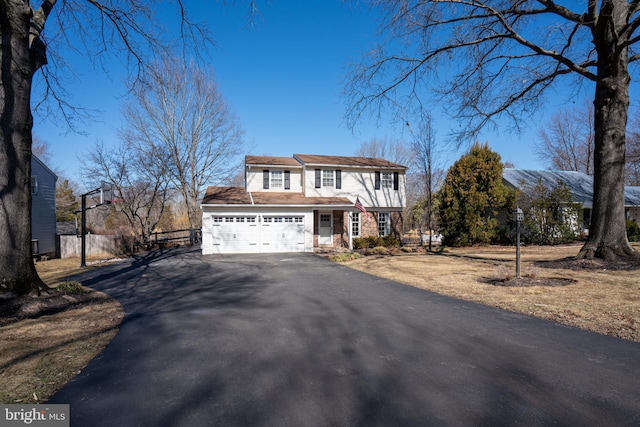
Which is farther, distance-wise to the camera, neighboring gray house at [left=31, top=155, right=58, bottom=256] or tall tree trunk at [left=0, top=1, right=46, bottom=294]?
neighboring gray house at [left=31, top=155, right=58, bottom=256]

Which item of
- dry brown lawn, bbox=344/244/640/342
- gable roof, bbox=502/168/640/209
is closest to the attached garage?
dry brown lawn, bbox=344/244/640/342

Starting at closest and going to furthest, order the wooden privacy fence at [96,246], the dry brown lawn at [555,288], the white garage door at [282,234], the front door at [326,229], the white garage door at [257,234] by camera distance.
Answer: the dry brown lawn at [555,288] → the wooden privacy fence at [96,246] → the white garage door at [257,234] → the white garage door at [282,234] → the front door at [326,229]

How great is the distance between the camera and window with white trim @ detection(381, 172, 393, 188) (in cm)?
2289

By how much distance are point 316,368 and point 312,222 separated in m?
15.9

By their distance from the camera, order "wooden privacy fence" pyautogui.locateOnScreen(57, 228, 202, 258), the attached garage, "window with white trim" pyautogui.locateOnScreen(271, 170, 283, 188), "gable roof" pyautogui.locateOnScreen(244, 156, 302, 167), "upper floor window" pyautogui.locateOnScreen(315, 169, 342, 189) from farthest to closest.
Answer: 1. "upper floor window" pyautogui.locateOnScreen(315, 169, 342, 189)
2. "window with white trim" pyautogui.locateOnScreen(271, 170, 283, 188)
3. "gable roof" pyautogui.locateOnScreen(244, 156, 302, 167)
4. the attached garage
5. "wooden privacy fence" pyautogui.locateOnScreen(57, 228, 202, 258)

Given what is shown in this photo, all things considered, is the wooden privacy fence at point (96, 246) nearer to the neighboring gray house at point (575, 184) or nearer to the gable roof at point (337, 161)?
the gable roof at point (337, 161)

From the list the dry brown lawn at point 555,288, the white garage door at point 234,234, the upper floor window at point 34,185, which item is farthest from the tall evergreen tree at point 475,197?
the upper floor window at point 34,185

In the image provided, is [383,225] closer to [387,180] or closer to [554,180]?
[387,180]

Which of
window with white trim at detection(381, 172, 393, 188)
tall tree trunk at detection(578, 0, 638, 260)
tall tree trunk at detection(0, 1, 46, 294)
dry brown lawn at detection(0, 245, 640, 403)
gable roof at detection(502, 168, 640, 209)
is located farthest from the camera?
gable roof at detection(502, 168, 640, 209)

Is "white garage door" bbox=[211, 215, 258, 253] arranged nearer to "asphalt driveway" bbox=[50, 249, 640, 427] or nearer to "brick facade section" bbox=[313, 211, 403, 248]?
"brick facade section" bbox=[313, 211, 403, 248]

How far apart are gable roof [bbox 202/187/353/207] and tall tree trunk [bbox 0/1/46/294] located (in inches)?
437

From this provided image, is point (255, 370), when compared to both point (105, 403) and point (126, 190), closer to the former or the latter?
point (105, 403)

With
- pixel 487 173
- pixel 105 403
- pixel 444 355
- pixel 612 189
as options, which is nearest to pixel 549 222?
pixel 487 173

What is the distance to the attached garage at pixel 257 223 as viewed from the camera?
18.1 m
